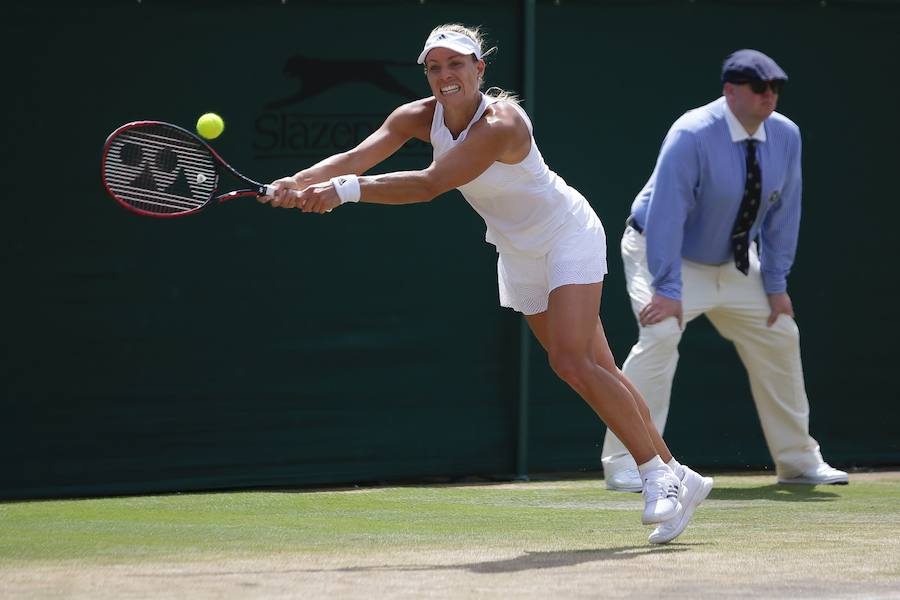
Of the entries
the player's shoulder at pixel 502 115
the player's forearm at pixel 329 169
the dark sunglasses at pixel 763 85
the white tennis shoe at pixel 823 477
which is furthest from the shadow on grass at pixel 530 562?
the dark sunglasses at pixel 763 85

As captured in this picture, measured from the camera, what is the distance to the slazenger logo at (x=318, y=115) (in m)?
7.35

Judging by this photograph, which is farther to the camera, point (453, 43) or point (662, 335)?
point (662, 335)

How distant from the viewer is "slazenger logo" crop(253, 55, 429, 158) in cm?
735

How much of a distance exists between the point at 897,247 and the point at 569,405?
6.48ft

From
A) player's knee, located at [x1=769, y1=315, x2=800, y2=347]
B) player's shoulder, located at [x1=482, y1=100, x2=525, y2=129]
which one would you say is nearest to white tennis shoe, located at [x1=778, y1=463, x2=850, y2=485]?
player's knee, located at [x1=769, y1=315, x2=800, y2=347]

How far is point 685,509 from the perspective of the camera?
5.66 metres

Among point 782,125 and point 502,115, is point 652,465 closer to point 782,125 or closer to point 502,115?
point 502,115

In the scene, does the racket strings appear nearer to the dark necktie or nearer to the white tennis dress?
the white tennis dress

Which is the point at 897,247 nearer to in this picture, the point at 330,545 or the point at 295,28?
the point at 295,28

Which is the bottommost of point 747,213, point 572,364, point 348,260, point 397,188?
point 572,364

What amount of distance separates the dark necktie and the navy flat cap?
0.30 m

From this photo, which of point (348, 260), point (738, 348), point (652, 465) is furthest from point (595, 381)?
point (348, 260)

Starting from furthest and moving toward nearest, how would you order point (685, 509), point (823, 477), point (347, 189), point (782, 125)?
1. point (823, 477)
2. point (782, 125)
3. point (685, 509)
4. point (347, 189)

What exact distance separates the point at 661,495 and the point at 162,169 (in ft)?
6.82
